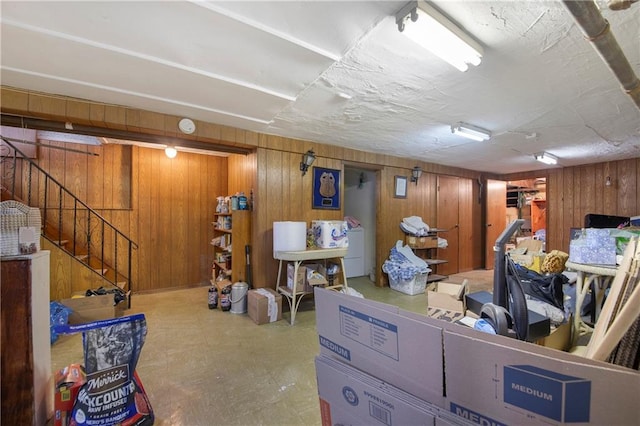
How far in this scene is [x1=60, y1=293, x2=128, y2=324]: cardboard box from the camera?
2.84m

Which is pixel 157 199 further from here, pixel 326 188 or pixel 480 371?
pixel 480 371

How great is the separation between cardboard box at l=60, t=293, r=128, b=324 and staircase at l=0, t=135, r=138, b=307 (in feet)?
1.43

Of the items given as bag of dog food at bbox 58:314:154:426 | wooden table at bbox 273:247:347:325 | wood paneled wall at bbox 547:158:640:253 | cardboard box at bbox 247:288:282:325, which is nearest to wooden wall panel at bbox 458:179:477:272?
wood paneled wall at bbox 547:158:640:253

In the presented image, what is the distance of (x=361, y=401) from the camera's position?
92cm

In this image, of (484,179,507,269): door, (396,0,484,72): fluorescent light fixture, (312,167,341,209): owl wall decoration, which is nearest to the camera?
(396,0,484,72): fluorescent light fixture

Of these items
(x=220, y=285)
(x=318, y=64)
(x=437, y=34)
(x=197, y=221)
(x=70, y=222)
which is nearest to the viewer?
(x=437, y=34)

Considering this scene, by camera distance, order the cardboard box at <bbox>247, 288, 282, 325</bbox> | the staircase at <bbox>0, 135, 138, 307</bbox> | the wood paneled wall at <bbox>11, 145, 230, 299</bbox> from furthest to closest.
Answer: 1. the wood paneled wall at <bbox>11, 145, 230, 299</bbox>
2. the staircase at <bbox>0, 135, 138, 307</bbox>
3. the cardboard box at <bbox>247, 288, 282, 325</bbox>

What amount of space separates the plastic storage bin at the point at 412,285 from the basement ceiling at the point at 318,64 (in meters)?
2.42

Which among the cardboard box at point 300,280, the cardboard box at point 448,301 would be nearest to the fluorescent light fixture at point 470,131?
the cardboard box at point 448,301

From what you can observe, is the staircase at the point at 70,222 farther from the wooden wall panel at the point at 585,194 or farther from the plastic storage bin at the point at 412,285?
the wooden wall panel at the point at 585,194

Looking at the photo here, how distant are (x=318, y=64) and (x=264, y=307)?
2.56m

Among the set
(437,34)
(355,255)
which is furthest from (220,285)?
(437,34)

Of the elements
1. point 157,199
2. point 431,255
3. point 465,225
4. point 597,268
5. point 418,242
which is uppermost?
point 157,199

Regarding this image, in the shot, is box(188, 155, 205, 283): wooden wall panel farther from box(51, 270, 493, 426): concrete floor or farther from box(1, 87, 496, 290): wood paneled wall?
box(51, 270, 493, 426): concrete floor
